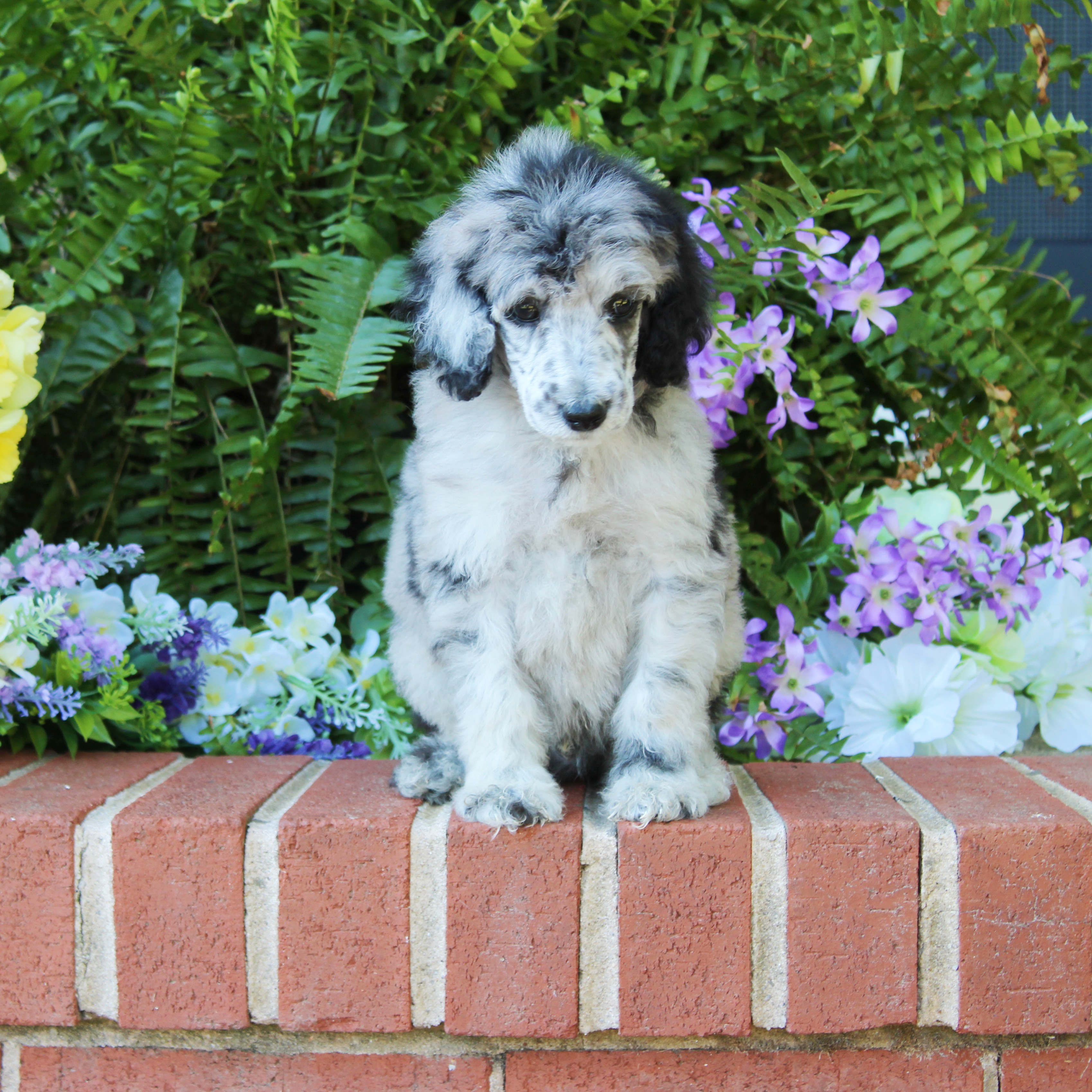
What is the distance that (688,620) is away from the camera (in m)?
2.04

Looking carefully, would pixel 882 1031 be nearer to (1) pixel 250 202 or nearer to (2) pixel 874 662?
(2) pixel 874 662

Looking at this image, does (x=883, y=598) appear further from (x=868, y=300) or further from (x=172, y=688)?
(x=172, y=688)

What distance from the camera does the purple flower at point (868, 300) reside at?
269cm

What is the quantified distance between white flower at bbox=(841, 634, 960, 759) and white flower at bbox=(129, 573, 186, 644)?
1.69 m

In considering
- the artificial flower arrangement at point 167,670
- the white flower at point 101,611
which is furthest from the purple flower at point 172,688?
the white flower at point 101,611

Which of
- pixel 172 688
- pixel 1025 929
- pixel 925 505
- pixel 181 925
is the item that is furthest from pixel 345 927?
pixel 925 505

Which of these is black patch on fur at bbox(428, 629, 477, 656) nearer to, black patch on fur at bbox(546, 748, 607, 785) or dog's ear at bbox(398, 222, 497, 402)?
black patch on fur at bbox(546, 748, 607, 785)

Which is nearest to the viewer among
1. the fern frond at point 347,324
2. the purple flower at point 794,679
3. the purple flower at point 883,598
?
the fern frond at point 347,324

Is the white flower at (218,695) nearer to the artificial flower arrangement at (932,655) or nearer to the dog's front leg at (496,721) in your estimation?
the dog's front leg at (496,721)

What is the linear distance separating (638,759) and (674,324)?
873 mm

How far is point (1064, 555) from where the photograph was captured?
8.57ft

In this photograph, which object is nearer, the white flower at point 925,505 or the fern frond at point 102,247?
the fern frond at point 102,247

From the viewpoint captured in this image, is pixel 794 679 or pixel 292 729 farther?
pixel 292 729

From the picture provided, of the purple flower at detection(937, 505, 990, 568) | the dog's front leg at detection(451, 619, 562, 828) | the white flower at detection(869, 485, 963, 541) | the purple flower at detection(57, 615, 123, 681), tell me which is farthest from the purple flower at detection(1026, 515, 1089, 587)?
the purple flower at detection(57, 615, 123, 681)
